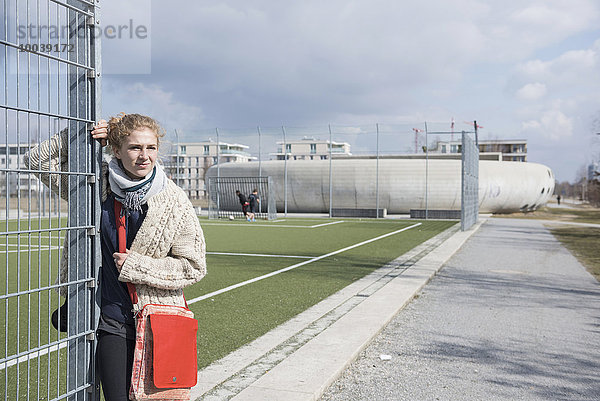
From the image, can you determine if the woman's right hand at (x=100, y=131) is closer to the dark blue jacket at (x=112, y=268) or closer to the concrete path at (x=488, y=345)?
the dark blue jacket at (x=112, y=268)

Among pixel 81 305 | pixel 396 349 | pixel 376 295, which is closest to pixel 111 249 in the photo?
pixel 81 305

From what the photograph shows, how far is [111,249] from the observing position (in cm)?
274

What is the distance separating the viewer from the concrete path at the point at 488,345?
4.39 meters

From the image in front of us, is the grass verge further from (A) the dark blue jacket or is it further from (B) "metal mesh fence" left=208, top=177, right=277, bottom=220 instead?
(B) "metal mesh fence" left=208, top=177, right=277, bottom=220

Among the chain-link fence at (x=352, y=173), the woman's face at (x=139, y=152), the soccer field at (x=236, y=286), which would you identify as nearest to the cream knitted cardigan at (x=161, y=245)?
the woman's face at (x=139, y=152)

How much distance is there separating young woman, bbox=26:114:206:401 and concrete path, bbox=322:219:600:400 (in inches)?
78.8

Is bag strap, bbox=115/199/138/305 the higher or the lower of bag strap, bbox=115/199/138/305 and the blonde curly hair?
the lower

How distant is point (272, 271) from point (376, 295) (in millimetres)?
3048

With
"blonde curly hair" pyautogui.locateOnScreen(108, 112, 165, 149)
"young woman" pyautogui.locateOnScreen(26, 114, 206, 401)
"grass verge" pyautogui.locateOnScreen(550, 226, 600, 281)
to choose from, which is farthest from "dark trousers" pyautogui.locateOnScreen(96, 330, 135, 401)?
"grass verge" pyautogui.locateOnScreen(550, 226, 600, 281)

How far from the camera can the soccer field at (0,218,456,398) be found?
14.9ft

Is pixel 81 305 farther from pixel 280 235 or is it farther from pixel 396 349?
pixel 280 235

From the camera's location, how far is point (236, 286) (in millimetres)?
8797

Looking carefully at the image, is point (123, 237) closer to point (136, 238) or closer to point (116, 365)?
point (136, 238)

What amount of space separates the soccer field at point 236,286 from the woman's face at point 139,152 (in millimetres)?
513
